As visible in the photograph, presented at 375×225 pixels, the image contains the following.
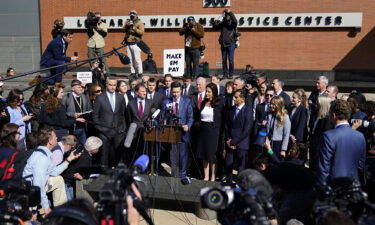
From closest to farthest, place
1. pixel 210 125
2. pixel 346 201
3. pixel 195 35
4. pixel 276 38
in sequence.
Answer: pixel 346 201 → pixel 210 125 → pixel 195 35 → pixel 276 38

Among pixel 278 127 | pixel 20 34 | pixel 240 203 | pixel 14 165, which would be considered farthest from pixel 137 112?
pixel 20 34

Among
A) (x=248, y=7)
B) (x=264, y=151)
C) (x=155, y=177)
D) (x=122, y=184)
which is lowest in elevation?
(x=155, y=177)

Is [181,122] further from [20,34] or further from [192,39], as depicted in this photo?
[20,34]

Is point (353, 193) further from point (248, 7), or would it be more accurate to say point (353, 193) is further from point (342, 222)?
point (248, 7)

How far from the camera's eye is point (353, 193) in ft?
10.3

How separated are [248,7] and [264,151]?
12.1m

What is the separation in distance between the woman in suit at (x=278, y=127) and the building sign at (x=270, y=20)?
455 inches

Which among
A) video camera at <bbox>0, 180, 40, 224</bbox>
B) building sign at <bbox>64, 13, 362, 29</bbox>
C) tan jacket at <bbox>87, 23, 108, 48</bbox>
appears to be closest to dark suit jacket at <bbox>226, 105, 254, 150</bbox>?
video camera at <bbox>0, 180, 40, 224</bbox>

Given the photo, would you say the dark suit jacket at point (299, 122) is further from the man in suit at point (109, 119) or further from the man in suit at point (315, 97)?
the man in suit at point (109, 119)

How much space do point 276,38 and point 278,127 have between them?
38.7 feet

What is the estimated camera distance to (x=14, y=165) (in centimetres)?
504

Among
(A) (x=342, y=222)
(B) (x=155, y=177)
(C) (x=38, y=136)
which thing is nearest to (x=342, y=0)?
(B) (x=155, y=177)

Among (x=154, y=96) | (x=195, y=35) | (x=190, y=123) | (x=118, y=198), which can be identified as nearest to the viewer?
(x=118, y=198)

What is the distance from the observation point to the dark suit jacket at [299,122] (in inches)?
295
